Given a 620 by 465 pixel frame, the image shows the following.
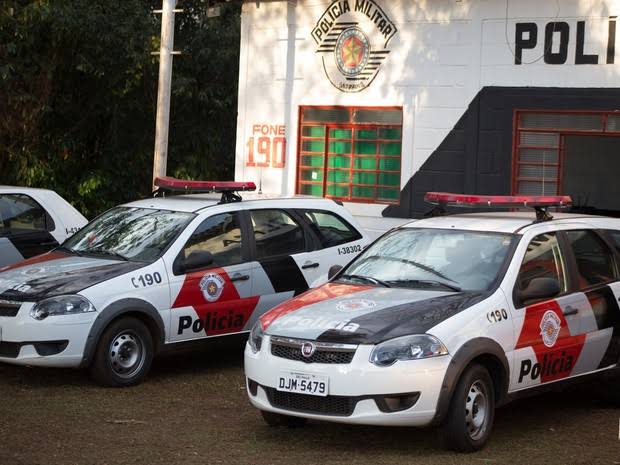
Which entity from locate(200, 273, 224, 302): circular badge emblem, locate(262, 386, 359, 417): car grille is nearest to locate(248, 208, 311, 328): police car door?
locate(200, 273, 224, 302): circular badge emblem

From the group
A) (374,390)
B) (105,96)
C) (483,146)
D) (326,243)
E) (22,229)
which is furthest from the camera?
(105,96)

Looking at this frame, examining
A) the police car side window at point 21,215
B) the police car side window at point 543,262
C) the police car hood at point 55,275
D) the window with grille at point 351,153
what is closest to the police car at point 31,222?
the police car side window at point 21,215

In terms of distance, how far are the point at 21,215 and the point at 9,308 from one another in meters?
2.83

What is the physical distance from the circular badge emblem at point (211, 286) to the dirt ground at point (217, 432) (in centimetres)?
75

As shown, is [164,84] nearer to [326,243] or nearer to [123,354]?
[326,243]

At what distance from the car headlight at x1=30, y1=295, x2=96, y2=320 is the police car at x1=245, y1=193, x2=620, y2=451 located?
1877 millimetres

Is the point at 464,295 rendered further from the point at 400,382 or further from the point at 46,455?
the point at 46,455

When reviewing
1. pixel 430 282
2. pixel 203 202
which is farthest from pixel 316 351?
pixel 203 202

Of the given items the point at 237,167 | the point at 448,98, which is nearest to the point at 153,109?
the point at 237,167

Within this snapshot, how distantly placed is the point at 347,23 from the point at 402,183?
2246mm

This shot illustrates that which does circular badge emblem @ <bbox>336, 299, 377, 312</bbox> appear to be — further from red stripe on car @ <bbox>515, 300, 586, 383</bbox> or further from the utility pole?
the utility pole

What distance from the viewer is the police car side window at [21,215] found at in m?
11.8

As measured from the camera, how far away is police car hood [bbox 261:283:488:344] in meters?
→ 7.21

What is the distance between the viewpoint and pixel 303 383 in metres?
7.23
